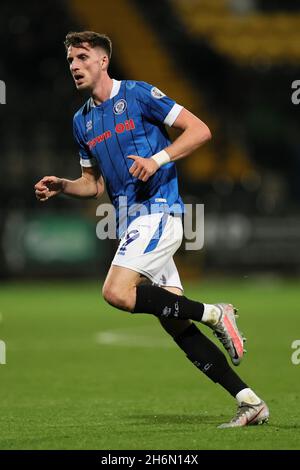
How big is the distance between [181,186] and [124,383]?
12.3 metres

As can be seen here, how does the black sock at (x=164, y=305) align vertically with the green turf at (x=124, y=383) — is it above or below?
above

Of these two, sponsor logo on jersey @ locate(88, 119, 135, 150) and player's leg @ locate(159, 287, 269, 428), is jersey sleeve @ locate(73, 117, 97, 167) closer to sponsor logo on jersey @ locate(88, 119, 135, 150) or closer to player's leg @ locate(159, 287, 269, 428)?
sponsor logo on jersey @ locate(88, 119, 135, 150)

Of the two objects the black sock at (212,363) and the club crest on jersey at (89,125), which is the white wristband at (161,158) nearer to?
the club crest on jersey at (89,125)

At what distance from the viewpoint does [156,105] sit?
6.22 metres

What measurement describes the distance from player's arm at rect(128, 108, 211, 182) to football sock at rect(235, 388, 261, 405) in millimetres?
1351

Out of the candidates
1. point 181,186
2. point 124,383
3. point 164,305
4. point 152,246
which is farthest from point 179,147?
point 181,186

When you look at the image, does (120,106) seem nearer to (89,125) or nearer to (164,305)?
(89,125)

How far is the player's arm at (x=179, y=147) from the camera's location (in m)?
5.75

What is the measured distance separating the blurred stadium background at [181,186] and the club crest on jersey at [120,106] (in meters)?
1.80

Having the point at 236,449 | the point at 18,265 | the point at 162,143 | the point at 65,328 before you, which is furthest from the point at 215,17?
the point at 236,449

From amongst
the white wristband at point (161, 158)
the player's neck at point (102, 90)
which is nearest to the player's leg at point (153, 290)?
the white wristband at point (161, 158)

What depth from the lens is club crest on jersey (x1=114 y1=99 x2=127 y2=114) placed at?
6.34m

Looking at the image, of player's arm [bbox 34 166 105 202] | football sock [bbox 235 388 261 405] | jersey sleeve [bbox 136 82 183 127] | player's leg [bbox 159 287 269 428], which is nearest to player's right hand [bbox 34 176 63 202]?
player's arm [bbox 34 166 105 202]
